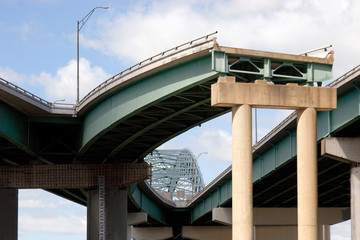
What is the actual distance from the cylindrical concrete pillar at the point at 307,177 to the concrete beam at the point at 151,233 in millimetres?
63377

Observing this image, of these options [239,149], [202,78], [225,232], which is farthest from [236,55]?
[225,232]

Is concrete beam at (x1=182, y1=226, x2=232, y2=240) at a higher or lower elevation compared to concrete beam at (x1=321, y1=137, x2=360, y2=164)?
lower

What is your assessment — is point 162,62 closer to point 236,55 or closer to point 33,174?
point 236,55

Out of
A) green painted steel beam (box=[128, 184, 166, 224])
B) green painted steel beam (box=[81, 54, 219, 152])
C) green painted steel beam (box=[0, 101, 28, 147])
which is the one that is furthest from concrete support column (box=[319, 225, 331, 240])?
green painted steel beam (box=[0, 101, 28, 147])

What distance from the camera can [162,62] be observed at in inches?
1946

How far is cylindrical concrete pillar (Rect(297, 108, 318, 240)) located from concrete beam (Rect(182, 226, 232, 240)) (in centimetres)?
6045

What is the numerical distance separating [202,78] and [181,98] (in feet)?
17.8

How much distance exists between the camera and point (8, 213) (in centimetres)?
7119

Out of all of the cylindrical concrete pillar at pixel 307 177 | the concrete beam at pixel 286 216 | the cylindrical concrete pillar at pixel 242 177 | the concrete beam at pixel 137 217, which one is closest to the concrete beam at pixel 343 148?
the cylindrical concrete pillar at pixel 307 177

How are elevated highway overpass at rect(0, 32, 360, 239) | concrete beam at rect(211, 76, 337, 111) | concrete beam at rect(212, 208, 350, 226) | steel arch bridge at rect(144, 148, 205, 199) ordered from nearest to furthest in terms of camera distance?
concrete beam at rect(211, 76, 337, 111) < elevated highway overpass at rect(0, 32, 360, 239) < concrete beam at rect(212, 208, 350, 226) < steel arch bridge at rect(144, 148, 205, 199)

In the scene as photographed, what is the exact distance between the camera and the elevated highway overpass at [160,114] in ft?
156

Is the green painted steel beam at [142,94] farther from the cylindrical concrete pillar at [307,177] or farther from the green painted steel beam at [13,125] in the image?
the cylindrical concrete pillar at [307,177]

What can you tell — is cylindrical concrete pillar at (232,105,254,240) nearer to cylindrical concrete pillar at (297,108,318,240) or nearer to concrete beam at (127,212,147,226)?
cylindrical concrete pillar at (297,108,318,240)

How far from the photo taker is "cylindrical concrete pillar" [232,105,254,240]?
42438 millimetres
